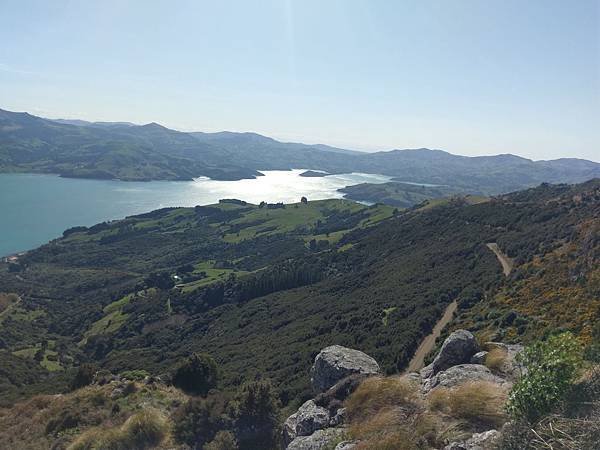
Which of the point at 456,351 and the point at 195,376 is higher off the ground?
the point at 456,351

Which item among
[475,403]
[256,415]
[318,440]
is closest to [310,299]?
[256,415]

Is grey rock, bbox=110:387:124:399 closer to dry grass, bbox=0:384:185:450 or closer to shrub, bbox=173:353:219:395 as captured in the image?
dry grass, bbox=0:384:185:450

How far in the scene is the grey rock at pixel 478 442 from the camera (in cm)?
1029

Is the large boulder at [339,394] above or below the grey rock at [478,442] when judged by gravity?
below

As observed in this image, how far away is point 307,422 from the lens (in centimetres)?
1639

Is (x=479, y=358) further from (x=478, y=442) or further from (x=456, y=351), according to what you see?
(x=478, y=442)

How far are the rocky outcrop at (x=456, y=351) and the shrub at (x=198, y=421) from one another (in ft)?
34.6

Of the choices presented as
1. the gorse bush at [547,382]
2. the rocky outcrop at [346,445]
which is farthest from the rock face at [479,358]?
the rocky outcrop at [346,445]

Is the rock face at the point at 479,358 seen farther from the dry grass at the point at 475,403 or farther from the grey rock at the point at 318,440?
the grey rock at the point at 318,440

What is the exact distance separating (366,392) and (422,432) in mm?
3711

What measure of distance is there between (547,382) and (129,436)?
1700cm

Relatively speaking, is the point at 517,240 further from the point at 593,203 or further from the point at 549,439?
the point at 549,439

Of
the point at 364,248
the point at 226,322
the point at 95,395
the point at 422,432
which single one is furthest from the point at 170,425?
the point at 364,248

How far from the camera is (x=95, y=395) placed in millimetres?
24547
